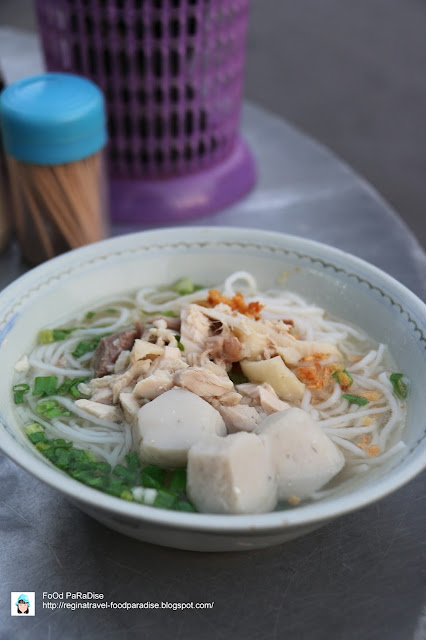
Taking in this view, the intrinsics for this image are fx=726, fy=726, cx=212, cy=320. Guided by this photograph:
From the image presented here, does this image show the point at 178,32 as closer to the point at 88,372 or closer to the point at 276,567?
the point at 88,372

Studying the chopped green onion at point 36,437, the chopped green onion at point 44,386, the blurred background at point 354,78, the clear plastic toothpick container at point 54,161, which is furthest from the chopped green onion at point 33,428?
the blurred background at point 354,78

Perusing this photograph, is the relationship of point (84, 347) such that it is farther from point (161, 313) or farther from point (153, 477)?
point (153, 477)

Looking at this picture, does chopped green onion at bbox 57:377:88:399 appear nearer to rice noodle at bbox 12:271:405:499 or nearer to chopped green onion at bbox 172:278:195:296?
rice noodle at bbox 12:271:405:499

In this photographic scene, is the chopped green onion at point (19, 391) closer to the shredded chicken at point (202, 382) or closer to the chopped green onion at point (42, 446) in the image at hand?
the chopped green onion at point (42, 446)

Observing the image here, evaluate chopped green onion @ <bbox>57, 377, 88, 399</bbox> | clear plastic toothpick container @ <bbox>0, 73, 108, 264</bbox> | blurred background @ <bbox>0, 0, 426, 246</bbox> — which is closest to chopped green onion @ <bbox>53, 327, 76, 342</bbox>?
chopped green onion @ <bbox>57, 377, 88, 399</bbox>

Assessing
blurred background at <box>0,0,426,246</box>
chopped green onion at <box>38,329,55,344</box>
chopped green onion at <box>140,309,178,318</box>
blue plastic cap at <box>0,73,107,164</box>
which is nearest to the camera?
chopped green onion at <box>38,329,55,344</box>

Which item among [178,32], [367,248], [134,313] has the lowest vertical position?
[367,248]

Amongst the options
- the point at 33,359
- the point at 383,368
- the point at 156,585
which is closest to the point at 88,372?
the point at 33,359
